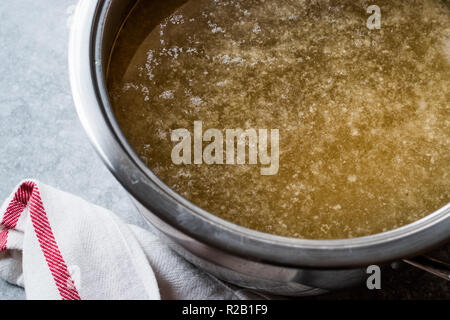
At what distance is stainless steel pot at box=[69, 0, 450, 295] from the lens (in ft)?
2.79

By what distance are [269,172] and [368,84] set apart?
34 cm

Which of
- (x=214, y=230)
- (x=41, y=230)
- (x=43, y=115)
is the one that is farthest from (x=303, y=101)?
(x=43, y=115)

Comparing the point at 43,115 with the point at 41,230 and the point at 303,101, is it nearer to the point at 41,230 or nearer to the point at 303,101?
the point at 41,230

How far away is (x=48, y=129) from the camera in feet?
5.12

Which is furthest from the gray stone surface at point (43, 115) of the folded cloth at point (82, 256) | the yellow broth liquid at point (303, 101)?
the yellow broth liquid at point (303, 101)

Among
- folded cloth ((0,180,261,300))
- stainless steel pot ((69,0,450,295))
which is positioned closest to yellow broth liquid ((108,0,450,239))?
stainless steel pot ((69,0,450,295))

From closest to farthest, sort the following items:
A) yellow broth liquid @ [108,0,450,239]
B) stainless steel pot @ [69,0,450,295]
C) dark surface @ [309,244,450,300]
Answer: stainless steel pot @ [69,0,450,295] < yellow broth liquid @ [108,0,450,239] < dark surface @ [309,244,450,300]

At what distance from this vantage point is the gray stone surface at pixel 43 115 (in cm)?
151

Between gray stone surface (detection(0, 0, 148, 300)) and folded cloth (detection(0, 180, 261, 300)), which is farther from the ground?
gray stone surface (detection(0, 0, 148, 300))

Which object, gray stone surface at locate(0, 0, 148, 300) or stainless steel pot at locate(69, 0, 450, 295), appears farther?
gray stone surface at locate(0, 0, 148, 300)

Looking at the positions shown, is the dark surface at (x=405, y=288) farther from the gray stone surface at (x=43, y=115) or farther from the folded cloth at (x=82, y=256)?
the gray stone surface at (x=43, y=115)

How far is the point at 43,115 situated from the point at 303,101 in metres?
0.88

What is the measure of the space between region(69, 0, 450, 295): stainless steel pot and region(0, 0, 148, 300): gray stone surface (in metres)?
0.59

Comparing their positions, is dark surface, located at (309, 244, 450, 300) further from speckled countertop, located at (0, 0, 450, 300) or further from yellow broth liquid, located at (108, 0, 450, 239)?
yellow broth liquid, located at (108, 0, 450, 239)
